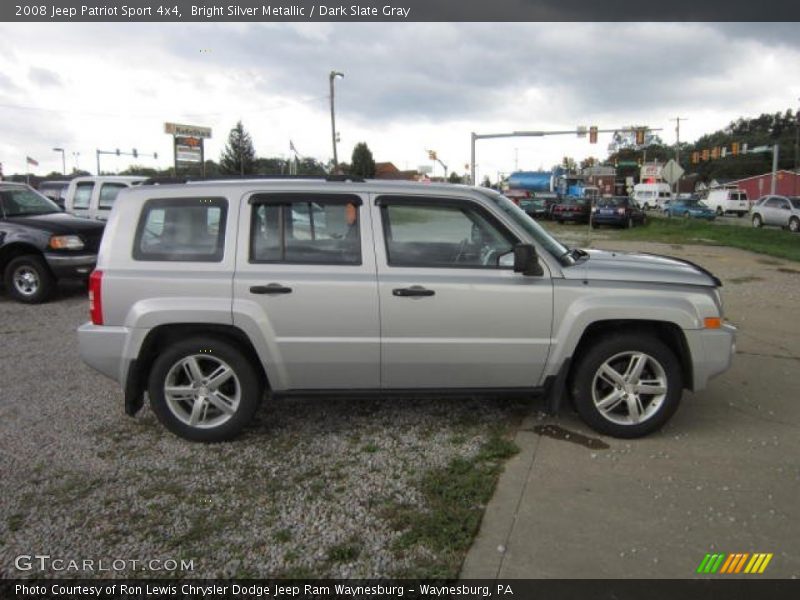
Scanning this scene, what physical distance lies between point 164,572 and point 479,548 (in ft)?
5.01

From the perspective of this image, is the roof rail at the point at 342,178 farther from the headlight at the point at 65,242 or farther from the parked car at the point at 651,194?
the parked car at the point at 651,194

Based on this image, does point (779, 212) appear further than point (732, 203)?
No

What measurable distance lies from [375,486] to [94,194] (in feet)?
38.8

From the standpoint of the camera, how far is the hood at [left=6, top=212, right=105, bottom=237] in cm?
Result: 876

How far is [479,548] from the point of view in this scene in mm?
2867

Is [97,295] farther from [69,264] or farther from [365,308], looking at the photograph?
[69,264]

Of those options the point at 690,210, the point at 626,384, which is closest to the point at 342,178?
the point at 626,384

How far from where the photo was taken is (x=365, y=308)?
12.5 ft

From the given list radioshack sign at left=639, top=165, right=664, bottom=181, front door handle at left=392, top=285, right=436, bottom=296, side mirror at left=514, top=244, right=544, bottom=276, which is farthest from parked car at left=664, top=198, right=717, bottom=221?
front door handle at left=392, top=285, right=436, bottom=296

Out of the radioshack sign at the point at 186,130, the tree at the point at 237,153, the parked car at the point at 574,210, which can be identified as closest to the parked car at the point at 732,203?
the parked car at the point at 574,210

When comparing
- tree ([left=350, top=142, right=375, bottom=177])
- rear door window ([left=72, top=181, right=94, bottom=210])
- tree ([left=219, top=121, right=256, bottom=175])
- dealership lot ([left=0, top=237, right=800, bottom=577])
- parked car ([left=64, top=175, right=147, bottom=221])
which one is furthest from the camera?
tree ([left=350, top=142, right=375, bottom=177])

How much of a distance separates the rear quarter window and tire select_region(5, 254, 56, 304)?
612cm

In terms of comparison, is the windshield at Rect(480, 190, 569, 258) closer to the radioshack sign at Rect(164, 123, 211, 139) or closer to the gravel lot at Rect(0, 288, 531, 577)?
the gravel lot at Rect(0, 288, 531, 577)

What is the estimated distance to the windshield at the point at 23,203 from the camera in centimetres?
934
